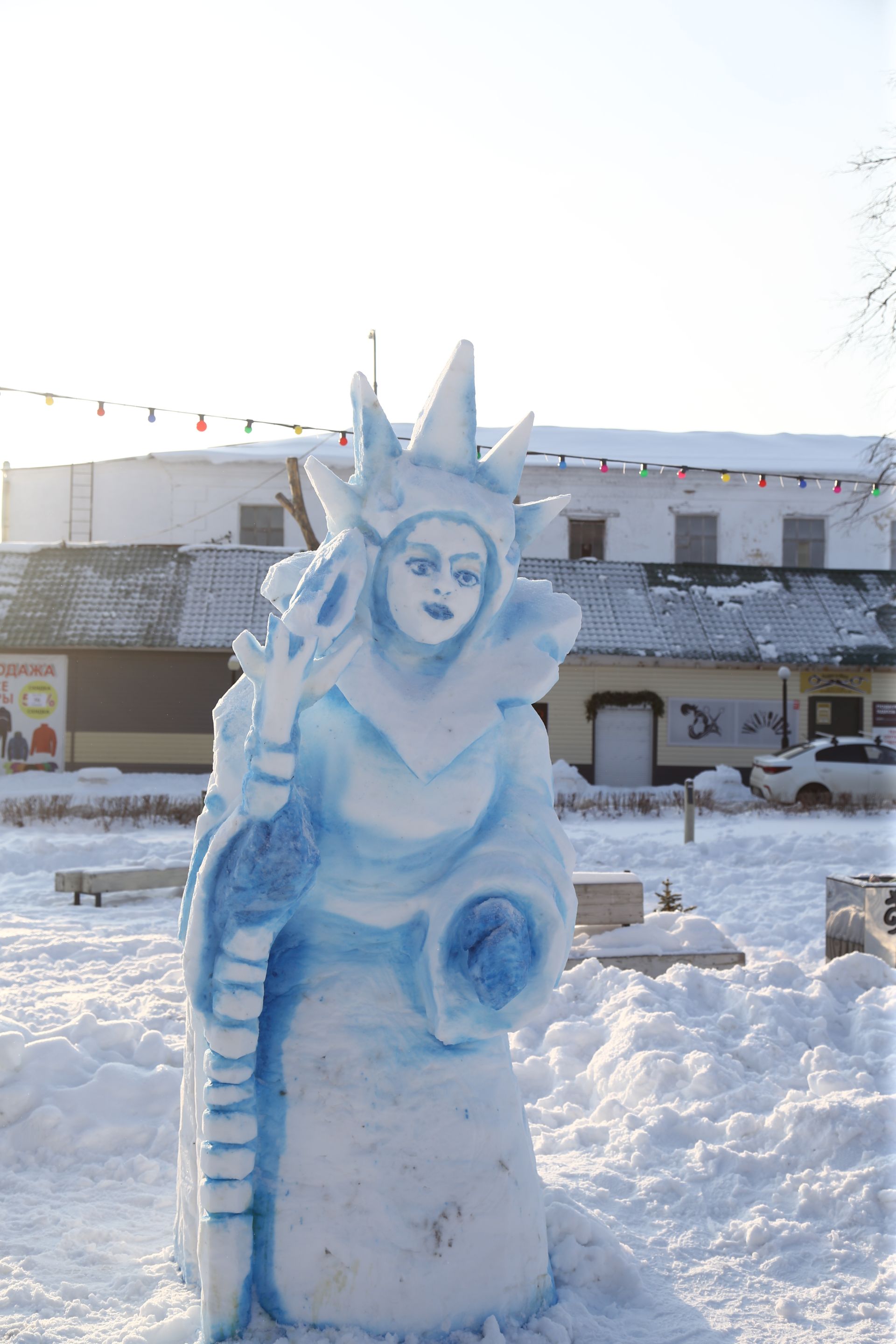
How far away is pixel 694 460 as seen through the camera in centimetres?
2666

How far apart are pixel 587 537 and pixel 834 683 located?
278 inches

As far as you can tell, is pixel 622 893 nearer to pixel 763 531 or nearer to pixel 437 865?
pixel 437 865

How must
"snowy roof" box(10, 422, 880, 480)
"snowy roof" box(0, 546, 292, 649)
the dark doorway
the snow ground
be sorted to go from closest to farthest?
the snow ground, "snowy roof" box(0, 546, 292, 649), the dark doorway, "snowy roof" box(10, 422, 880, 480)

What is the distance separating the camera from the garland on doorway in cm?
1964

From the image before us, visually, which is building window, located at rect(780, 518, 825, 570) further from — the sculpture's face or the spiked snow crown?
the sculpture's face

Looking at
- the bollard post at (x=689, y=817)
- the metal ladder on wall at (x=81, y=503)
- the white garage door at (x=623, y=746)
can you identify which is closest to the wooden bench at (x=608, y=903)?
the bollard post at (x=689, y=817)

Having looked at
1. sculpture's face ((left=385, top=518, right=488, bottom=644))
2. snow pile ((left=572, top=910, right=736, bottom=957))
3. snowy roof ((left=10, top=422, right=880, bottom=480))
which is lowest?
snow pile ((left=572, top=910, right=736, bottom=957))

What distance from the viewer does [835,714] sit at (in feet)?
66.4

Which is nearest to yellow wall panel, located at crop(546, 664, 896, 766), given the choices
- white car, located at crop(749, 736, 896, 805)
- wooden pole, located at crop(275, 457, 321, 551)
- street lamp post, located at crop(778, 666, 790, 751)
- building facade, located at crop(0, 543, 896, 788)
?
building facade, located at crop(0, 543, 896, 788)


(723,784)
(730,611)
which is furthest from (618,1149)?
(730,611)

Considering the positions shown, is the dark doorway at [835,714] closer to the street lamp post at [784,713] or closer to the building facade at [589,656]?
the building facade at [589,656]

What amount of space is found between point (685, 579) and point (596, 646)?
10.4ft

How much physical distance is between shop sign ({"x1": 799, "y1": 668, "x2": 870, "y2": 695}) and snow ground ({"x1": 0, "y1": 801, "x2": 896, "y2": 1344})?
46.6 feet

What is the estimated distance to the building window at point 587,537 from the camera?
2481 cm
